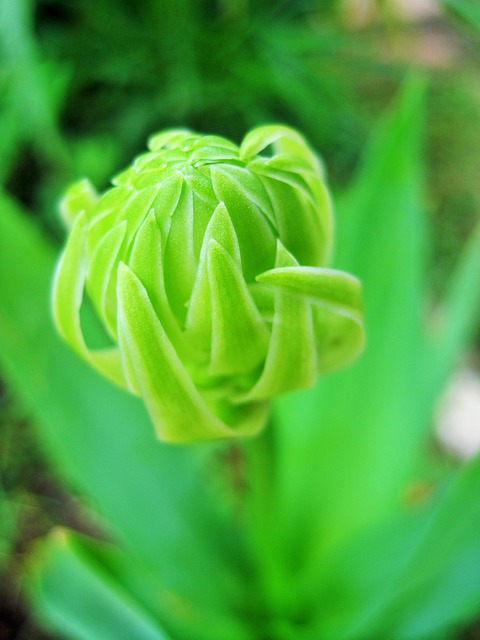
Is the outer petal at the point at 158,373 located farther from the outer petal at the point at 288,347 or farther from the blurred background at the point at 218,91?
the blurred background at the point at 218,91

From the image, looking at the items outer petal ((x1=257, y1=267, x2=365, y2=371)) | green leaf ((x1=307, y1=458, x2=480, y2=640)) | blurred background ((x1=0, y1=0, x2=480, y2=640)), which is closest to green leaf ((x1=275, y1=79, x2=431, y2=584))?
green leaf ((x1=307, y1=458, x2=480, y2=640))

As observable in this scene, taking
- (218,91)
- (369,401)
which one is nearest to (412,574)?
(369,401)

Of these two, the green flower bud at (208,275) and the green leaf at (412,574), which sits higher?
the green flower bud at (208,275)

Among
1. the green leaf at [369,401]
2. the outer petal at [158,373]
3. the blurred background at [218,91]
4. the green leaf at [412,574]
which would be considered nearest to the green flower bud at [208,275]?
the outer petal at [158,373]

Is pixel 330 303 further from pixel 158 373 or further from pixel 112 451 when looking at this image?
pixel 112 451

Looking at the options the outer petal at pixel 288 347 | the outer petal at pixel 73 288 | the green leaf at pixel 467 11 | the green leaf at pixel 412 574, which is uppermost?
the green leaf at pixel 467 11

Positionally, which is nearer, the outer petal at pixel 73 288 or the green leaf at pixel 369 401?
the outer petal at pixel 73 288

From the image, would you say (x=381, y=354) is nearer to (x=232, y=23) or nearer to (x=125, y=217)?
(x=125, y=217)

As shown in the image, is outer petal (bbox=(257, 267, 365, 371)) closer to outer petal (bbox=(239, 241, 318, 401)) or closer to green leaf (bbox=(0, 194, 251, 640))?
outer petal (bbox=(239, 241, 318, 401))
